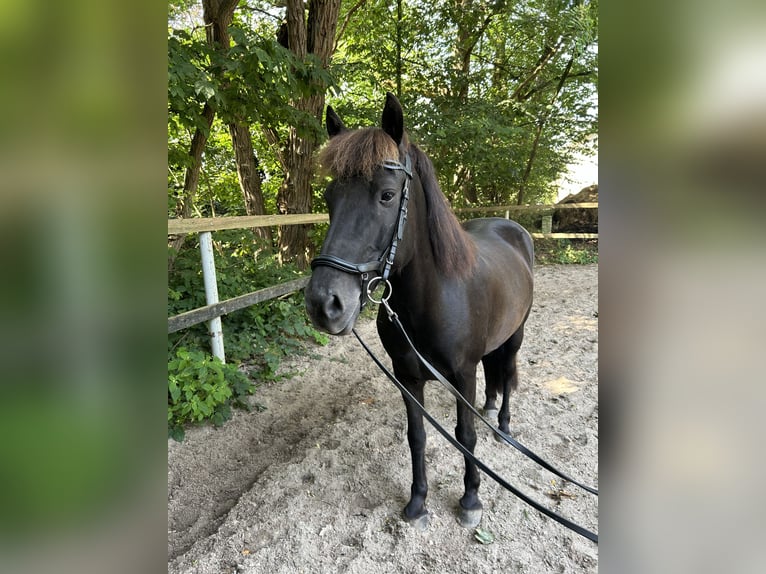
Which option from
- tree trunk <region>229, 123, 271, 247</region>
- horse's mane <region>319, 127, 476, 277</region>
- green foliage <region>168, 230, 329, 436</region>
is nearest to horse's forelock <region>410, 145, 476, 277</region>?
horse's mane <region>319, 127, 476, 277</region>

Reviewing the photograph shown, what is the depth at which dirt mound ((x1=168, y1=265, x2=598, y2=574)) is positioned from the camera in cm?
187

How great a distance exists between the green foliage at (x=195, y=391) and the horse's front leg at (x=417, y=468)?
149cm

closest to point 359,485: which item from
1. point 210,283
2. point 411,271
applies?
point 411,271

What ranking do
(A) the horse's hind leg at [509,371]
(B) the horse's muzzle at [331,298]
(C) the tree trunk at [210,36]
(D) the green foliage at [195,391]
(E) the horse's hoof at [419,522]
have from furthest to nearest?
(C) the tree trunk at [210,36] → (A) the horse's hind leg at [509,371] → (D) the green foliage at [195,391] → (E) the horse's hoof at [419,522] → (B) the horse's muzzle at [331,298]

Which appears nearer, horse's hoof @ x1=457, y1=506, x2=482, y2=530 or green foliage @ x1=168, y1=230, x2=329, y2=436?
horse's hoof @ x1=457, y1=506, x2=482, y2=530

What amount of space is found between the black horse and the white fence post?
1.70 meters

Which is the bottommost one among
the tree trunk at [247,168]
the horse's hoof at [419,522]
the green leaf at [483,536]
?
the green leaf at [483,536]

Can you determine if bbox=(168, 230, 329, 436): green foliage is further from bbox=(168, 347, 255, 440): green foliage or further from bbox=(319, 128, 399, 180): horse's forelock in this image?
bbox=(319, 128, 399, 180): horse's forelock

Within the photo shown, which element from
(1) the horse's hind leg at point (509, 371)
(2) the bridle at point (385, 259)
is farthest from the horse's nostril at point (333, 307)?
(1) the horse's hind leg at point (509, 371)

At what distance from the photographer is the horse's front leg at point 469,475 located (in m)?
2.04

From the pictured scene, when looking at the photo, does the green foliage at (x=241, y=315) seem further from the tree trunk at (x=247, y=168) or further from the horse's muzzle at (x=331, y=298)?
the horse's muzzle at (x=331, y=298)
